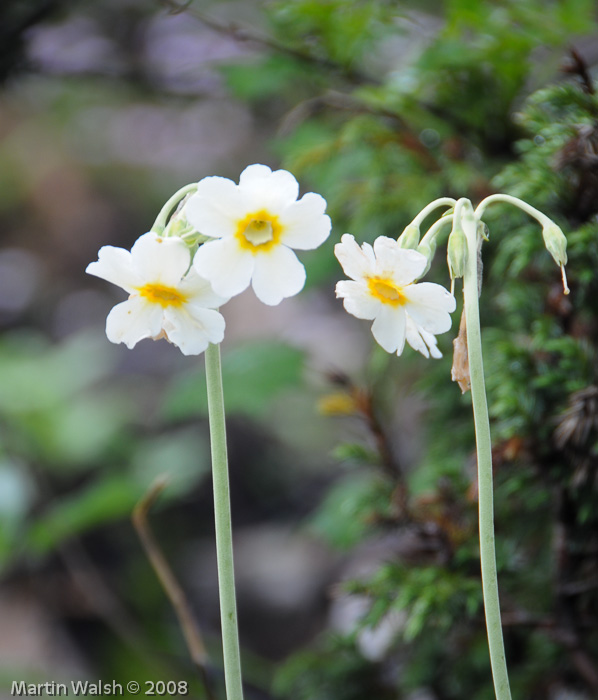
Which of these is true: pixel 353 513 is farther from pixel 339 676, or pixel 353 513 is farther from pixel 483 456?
pixel 483 456

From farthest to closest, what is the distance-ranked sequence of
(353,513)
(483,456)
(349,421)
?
(349,421) → (353,513) → (483,456)

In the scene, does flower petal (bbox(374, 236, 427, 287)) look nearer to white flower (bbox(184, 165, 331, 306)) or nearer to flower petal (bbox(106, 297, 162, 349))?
white flower (bbox(184, 165, 331, 306))

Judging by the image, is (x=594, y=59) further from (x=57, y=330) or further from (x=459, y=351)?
(x=57, y=330)

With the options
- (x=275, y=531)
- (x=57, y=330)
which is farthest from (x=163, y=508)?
(x=57, y=330)

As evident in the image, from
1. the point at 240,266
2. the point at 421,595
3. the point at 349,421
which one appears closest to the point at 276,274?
the point at 240,266

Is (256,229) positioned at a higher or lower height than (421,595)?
higher

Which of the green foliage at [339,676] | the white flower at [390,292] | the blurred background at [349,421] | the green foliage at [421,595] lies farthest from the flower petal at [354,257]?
the green foliage at [339,676]

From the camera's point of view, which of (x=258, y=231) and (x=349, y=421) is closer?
(x=258, y=231)
